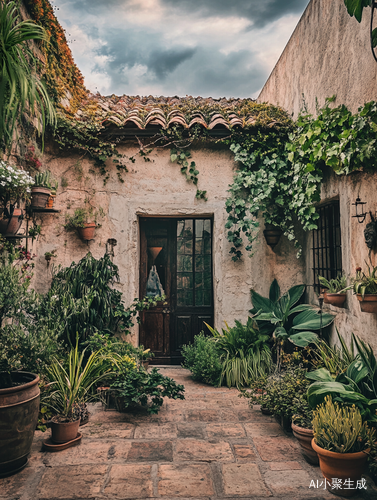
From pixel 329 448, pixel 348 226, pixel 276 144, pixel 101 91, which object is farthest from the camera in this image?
pixel 101 91

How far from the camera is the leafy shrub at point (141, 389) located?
3434 millimetres

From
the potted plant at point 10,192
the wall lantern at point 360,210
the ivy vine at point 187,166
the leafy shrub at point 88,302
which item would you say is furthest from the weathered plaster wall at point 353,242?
the potted plant at point 10,192

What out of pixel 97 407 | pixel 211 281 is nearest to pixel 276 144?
pixel 211 281

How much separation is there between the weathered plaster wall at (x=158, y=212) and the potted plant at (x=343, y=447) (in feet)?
8.99

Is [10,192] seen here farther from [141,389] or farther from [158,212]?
[141,389]

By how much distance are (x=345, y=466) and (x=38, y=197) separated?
4.17 m

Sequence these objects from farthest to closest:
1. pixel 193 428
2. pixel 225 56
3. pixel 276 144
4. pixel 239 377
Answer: pixel 225 56, pixel 276 144, pixel 239 377, pixel 193 428

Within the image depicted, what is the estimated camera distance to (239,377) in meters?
4.39

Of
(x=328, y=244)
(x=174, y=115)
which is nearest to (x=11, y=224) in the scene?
(x=174, y=115)

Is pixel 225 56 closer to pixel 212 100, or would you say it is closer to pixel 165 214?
pixel 212 100

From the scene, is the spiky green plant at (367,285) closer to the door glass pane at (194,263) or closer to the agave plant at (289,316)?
the agave plant at (289,316)

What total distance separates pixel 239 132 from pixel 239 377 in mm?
3423

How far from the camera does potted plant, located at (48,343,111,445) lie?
289 cm

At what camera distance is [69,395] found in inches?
121
